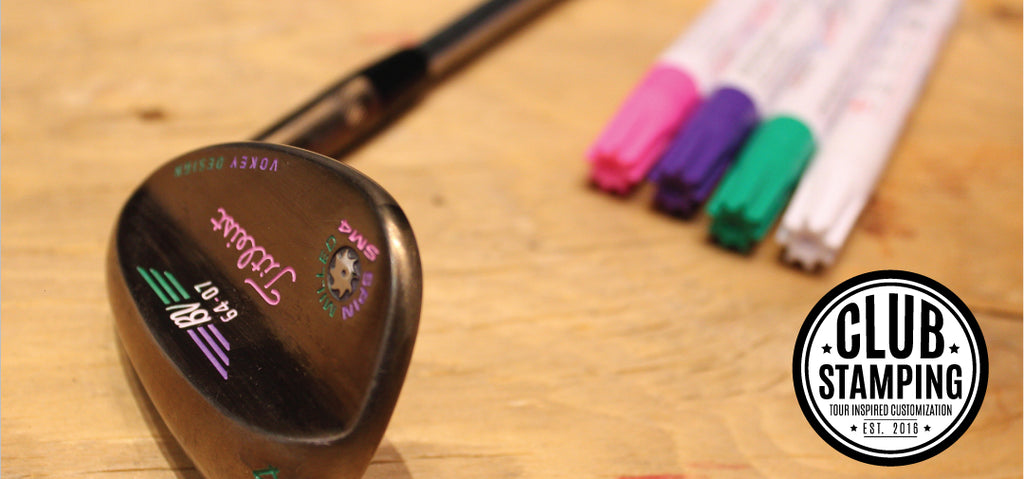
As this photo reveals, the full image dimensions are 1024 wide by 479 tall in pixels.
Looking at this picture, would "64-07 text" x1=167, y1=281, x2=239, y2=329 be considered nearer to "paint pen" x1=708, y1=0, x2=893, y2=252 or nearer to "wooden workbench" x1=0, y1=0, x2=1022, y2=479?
"wooden workbench" x1=0, y1=0, x2=1022, y2=479

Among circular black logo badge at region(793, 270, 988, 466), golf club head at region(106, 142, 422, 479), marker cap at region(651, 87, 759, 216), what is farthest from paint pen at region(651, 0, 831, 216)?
golf club head at region(106, 142, 422, 479)

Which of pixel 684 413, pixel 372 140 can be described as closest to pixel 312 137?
pixel 372 140

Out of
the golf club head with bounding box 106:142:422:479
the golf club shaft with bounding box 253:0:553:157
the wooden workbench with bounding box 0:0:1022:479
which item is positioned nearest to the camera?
the golf club head with bounding box 106:142:422:479

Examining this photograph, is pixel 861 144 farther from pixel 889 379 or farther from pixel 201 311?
pixel 201 311

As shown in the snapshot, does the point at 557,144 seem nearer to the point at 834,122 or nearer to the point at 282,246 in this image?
the point at 834,122

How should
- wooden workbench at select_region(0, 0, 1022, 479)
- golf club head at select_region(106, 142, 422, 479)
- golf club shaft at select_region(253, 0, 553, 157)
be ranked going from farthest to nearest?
golf club shaft at select_region(253, 0, 553, 157) < wooden workbench at select_region(0, 0, 1022, 479) < golf club head at select_region(106, 142, 422, 479)

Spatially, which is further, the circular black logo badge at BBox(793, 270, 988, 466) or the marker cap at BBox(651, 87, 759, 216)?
the marker cap at BBox(651, 87, 759, 216)
